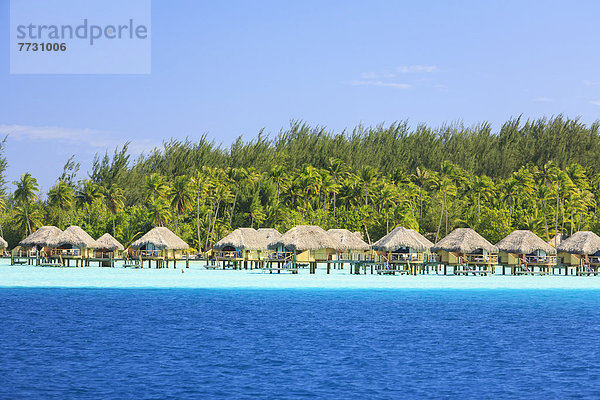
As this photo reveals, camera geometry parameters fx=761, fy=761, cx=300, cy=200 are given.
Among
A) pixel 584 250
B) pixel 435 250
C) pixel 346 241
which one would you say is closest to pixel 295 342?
pixel 435 250

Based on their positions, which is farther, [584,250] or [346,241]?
[346,241]

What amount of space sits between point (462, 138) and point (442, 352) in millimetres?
97184

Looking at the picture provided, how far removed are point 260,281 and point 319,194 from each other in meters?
38.9

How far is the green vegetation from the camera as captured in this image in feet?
275

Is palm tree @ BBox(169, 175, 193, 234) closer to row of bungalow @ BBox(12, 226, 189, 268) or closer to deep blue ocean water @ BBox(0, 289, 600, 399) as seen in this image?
row of bungalow @ BBox(12, 226, 189, 268)

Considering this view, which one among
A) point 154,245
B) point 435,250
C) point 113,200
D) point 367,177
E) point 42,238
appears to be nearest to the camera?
point 435,250

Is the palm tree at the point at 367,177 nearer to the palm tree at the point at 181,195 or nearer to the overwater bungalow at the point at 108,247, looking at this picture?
the palm tree at the point at 181,195

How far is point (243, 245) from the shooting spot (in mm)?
66312

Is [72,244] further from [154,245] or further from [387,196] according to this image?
[387,196]

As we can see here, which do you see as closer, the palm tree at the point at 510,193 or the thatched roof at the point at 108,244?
the thatched roof at the point at 108,244

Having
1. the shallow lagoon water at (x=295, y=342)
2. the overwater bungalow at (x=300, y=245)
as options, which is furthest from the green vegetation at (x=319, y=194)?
the shallow lagoon water at (x=295, y=342)

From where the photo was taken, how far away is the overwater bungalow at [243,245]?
66500 mm

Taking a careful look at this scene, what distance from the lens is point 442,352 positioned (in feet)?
80.5

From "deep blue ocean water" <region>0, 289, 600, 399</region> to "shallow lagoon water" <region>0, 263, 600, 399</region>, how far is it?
5cm
